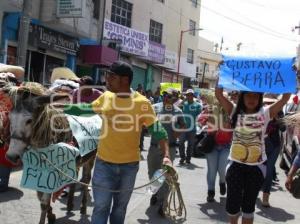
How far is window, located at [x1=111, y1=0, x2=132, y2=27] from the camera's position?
2630 cm

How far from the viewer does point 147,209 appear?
22.7ft

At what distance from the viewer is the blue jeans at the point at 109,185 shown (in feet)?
14.5

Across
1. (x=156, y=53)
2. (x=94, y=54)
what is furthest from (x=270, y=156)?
(x=156, y=53)

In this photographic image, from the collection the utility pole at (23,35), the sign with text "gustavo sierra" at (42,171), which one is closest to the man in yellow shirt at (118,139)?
the sign with text "gustavo sierra" at (42,171)

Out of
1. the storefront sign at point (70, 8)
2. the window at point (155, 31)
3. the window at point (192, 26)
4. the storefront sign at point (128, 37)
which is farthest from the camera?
the window at point (192, 26)

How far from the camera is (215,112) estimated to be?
7.61m

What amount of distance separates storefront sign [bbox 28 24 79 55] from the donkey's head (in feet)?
43.1

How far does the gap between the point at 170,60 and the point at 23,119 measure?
3047cm

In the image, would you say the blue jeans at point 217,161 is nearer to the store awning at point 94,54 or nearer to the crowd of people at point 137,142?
the crowd of people at point 137,142

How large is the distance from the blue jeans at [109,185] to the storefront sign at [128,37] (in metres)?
20.6

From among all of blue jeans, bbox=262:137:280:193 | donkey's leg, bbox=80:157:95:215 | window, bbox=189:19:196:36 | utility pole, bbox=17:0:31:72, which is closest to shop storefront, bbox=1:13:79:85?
utility pole, bbox=17:0:31:72

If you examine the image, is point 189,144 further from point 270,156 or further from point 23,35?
point 23,35

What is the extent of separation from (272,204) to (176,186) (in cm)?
377

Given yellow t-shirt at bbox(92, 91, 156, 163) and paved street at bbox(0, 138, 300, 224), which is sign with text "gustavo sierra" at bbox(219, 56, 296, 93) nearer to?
yellow t-shirt at bbox(92, 91, 156, 163)
